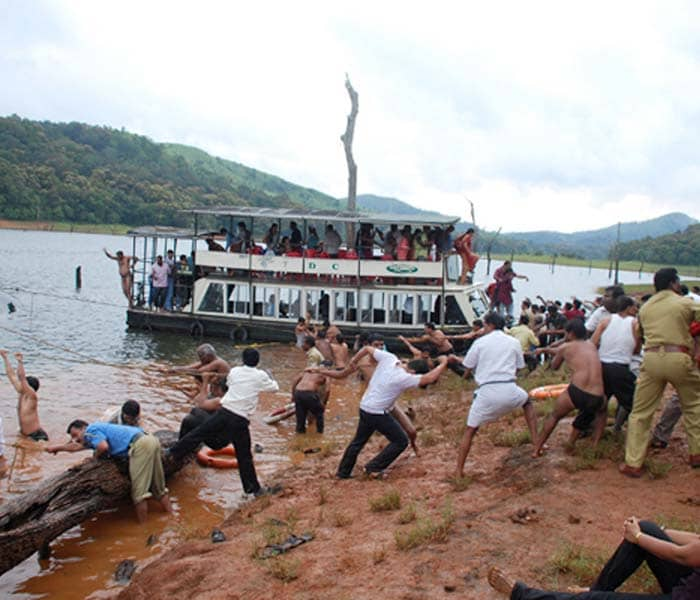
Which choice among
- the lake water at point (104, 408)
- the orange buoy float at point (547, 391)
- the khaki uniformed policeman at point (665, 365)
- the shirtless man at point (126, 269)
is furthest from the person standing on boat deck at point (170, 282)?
the khaki uniformed policeman at point (665, 365)

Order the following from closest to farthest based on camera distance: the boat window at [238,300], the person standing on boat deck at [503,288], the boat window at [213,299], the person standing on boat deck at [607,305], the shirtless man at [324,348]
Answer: the person standing on boat deck at [607,305] < the shirtless man at [324,348] < the person standing on boat deck at [503,288] < the boat window at [238,300] < the boat window at [213,299]

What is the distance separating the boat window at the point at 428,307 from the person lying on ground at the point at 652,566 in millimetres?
19307

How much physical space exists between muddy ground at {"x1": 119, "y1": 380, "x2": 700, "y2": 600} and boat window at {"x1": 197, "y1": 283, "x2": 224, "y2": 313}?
17.4 m

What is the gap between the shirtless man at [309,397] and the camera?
12516 mm

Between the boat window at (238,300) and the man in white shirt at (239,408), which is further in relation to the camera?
the boat window at (238,300)

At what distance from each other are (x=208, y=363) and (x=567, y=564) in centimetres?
633

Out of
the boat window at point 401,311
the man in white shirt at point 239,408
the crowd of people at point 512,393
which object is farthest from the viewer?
the boat window at point 401,311

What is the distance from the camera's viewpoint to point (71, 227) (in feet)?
326

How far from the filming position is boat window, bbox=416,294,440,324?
24.4 metres

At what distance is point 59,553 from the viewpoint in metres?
8.02

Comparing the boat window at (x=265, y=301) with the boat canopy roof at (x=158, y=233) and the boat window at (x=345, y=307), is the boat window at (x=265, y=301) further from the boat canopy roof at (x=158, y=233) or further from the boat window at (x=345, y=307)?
the boat canopy roof at (x=158, y=233)

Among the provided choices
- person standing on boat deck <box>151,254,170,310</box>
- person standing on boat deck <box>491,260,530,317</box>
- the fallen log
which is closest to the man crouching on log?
the fallen log

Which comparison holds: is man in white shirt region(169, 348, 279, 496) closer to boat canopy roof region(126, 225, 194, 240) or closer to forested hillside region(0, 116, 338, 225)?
boat canopy roof region(126, 225, 194, 240)

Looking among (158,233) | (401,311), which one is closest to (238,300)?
(158,233)
